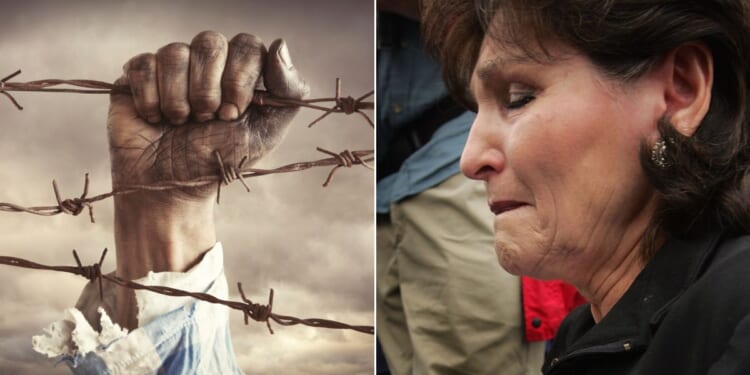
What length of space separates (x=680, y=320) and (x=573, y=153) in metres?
0.22

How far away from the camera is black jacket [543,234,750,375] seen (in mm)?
953

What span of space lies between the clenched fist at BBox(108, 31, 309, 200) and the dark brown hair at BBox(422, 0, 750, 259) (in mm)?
863

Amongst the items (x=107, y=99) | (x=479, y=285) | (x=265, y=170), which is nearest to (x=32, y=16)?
(x=107, y=99)

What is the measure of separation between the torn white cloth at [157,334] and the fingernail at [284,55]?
0.36 m

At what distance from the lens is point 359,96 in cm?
195

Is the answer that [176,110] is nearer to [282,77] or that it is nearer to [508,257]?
[282,77]

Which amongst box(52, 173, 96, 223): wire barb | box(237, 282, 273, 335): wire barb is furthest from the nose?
box(52, 173, 96, 223): wire barb

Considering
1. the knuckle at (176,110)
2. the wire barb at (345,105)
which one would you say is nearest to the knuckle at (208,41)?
the knuckle at (176,110)

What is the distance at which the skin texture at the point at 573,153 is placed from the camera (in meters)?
1.12

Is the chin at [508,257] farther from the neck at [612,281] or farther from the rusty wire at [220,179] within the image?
the rusty wire at [220,179]

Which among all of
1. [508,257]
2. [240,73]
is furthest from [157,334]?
[508,257]

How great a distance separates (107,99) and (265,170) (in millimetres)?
311

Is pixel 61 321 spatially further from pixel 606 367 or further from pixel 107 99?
pixel 606 367

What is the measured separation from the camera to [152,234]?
1.97 meters
